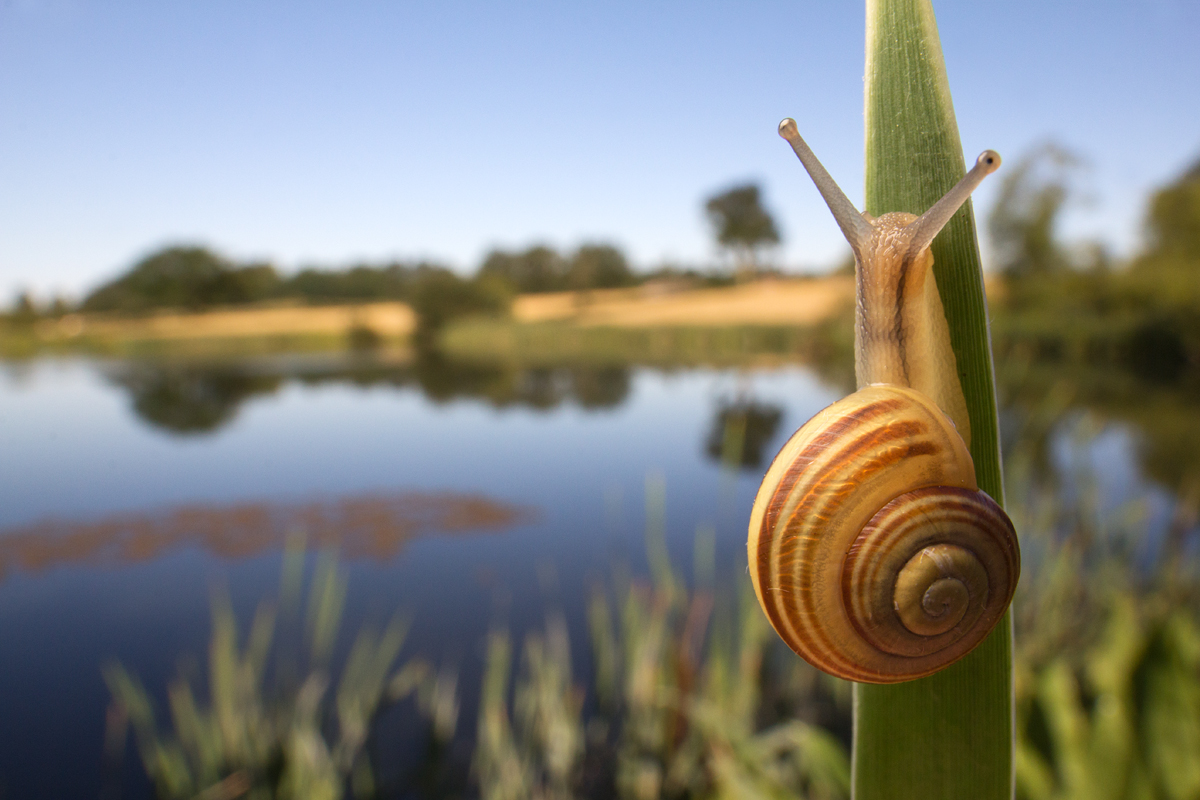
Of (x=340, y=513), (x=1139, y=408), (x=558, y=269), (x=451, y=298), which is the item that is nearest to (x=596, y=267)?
(x=558, y=269)

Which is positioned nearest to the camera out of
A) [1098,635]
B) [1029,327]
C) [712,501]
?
[1098,635]

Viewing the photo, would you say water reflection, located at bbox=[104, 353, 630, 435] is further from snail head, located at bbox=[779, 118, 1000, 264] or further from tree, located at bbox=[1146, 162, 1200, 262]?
snail head, located at bbox=[779, 118, 1000, 264]

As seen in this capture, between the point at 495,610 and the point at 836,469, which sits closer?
the point at 836,469

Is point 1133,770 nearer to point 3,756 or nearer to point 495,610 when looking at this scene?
point 495,610

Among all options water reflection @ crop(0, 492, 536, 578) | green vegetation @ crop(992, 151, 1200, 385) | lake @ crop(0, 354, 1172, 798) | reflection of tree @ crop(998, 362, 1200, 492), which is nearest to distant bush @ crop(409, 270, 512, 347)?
lake @ crop(0, 354, 1172, 798)

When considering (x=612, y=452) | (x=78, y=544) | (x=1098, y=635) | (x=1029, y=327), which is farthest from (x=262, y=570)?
(x=1029, y=327)

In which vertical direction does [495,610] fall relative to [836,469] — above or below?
below
